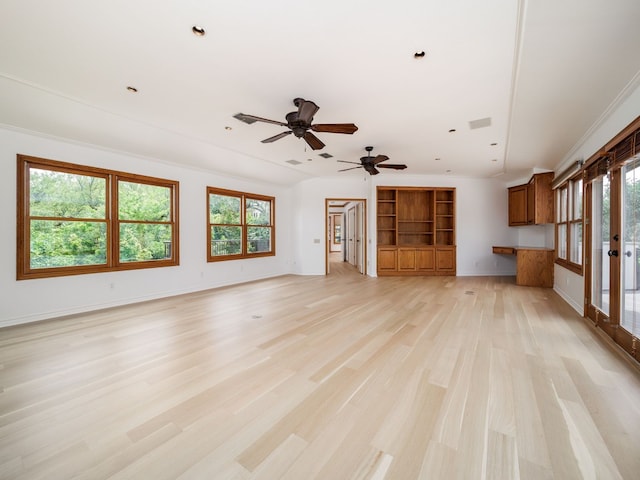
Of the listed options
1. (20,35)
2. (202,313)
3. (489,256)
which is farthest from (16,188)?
(489,256)

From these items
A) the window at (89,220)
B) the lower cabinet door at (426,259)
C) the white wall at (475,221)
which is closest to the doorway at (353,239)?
the white wall at (475,221)

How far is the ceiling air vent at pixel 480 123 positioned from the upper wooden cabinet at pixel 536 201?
3.32 metres

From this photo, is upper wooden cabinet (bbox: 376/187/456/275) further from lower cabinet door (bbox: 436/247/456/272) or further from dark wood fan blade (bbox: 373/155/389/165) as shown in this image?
dark wood fan blade (bbox: 373/155/389/165)

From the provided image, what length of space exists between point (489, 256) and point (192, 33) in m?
8.38

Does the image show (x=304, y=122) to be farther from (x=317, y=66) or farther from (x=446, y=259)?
(x=446, y=259)

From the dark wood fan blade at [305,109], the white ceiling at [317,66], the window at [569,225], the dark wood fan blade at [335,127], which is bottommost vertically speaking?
the window at [569,225]

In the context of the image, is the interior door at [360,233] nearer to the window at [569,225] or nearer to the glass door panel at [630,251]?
the window at [569,225]

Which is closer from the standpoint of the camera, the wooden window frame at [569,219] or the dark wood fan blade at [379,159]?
the wooden window frame at [569,219]

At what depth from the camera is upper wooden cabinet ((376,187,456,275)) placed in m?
7.70

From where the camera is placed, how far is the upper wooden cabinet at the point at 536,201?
243 inches

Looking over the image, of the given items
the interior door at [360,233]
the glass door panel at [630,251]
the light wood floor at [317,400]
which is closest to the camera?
the light wood floor at [317,400]

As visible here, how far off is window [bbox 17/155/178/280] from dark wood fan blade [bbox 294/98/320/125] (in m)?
3.59

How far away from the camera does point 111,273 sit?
184 inches

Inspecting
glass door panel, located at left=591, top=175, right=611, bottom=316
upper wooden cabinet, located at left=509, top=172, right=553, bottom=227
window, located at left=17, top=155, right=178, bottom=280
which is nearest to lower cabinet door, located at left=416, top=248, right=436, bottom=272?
upper wooden cabinet, located at left=509, top=172, right=553, bottom=227
